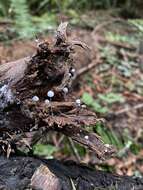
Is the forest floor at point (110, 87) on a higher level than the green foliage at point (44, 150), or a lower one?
lower

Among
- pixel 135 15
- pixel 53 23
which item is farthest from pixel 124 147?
pixel 135 15

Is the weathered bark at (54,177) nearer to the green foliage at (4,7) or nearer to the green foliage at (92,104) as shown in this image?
the green foliage at (92,104)

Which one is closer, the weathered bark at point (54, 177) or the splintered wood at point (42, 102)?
the weathered bark at point (54, 177)

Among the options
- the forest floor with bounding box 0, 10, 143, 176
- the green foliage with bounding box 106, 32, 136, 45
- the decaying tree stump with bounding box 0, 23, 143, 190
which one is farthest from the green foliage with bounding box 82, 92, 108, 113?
the decaying tree stump with bounding box 0, 23, 143, 190

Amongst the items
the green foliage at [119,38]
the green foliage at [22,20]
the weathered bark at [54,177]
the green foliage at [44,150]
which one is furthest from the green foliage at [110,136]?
the green foliage at [119,38]

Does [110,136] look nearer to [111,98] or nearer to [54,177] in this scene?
[111,98]

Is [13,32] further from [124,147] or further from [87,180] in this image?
[87,180]

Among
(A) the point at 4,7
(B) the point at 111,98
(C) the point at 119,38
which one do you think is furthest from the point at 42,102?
(C) the point at 119,38
